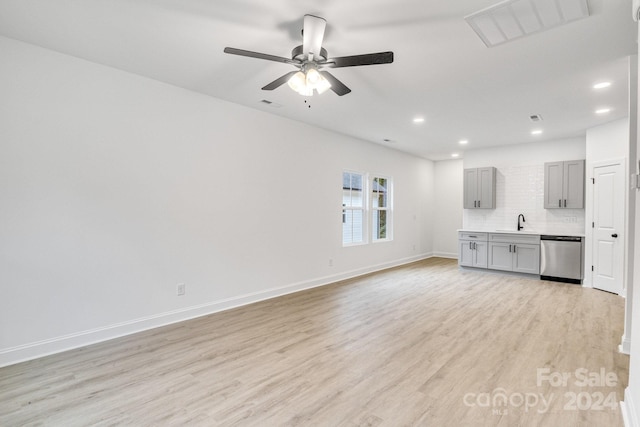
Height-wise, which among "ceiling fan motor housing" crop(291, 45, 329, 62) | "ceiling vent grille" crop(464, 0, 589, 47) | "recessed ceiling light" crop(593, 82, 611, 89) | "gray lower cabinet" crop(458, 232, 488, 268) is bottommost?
"gray lower cabinet" crop(458, 232, 488, 268)

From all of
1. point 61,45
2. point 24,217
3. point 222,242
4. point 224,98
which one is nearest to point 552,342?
point 222,242

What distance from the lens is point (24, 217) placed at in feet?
9.17

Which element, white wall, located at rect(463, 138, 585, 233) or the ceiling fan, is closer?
the ceiling fan

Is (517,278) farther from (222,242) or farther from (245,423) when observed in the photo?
(245,423)

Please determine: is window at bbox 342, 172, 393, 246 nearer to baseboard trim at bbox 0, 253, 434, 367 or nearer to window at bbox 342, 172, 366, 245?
window at bbox 342, 172, 366, 245

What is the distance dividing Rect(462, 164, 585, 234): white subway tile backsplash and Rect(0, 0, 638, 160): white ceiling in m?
2.11

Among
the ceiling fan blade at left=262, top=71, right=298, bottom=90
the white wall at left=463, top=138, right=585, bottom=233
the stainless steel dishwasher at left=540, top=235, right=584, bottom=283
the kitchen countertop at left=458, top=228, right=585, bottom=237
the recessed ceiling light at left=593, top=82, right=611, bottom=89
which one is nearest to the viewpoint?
the ceiling fan blade at left=262, top=71, right=298, bottom=90

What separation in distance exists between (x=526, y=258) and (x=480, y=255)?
0.83 meters

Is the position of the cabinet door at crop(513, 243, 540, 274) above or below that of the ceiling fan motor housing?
below

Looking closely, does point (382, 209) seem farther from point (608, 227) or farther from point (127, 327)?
point (127, 327)

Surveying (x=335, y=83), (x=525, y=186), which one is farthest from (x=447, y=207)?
(x=335, y=83)

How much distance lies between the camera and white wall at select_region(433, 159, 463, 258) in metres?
8.66

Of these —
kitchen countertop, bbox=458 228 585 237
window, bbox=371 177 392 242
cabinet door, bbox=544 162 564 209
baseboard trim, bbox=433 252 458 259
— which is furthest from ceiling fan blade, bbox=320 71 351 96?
baseboard trim, bbox=433 252 458 259

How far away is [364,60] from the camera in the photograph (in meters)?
2.30
